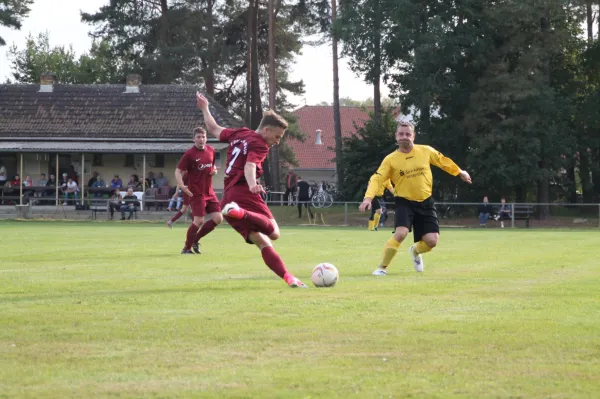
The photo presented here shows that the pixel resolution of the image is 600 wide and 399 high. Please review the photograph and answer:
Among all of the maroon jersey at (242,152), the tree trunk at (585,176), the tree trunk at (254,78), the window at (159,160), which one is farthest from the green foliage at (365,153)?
the maroon jersey at (242,152)

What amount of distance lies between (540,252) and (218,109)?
128ft

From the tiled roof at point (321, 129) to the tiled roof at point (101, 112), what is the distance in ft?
99.1

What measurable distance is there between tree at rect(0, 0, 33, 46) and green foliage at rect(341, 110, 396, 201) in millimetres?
23329

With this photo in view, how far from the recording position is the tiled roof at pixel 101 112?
2087 inches

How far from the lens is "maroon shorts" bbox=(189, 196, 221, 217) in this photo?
1777 centimetres

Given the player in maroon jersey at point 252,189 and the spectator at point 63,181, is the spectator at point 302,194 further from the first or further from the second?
the player in maroon jersey at point 252,189

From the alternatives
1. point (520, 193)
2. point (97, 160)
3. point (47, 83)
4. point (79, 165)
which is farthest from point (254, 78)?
point (520, 193)

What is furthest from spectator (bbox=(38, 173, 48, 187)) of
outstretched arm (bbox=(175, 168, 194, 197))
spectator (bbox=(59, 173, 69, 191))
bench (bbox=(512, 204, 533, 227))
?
outstretched arm (bbox=(175, 168, 194, 197))

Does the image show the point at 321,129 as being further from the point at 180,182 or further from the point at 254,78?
the point at 180,182

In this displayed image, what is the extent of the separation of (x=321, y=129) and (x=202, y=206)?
76337mm

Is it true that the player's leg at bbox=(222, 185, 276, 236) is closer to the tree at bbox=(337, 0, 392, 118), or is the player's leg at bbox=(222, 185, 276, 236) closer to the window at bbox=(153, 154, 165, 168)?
the tree at bbox=(337, 0, 392, 118)

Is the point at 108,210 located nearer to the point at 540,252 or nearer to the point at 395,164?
the point at 540,252

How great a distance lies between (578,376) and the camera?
594 centimetres

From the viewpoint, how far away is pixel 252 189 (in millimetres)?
10633
